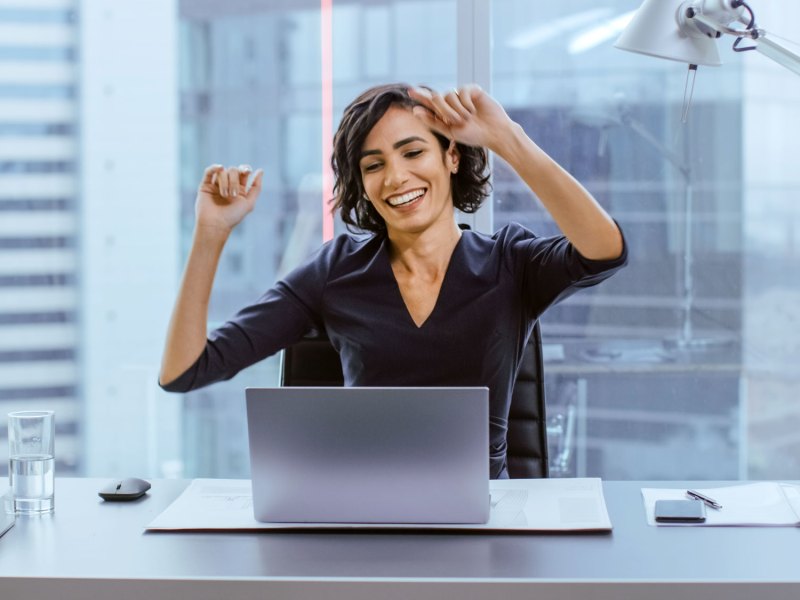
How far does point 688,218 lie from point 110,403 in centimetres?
180

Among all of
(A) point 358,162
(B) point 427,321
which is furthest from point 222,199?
(B) point 427,321

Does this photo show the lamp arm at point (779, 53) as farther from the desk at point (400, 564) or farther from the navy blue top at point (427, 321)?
the desk at point (400, 564)

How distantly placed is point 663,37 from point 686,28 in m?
0.05

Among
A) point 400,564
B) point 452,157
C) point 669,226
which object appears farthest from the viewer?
point 669,226

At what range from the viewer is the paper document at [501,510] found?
1274 mm

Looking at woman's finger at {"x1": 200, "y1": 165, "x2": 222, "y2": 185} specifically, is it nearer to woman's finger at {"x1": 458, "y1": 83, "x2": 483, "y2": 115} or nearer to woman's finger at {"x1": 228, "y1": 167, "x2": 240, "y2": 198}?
woman's finger at {"x1": 228, "y1": 167, "x2": 240, "y2": 198}

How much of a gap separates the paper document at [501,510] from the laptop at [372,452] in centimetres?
4

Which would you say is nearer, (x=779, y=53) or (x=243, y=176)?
(x=779, y=53)

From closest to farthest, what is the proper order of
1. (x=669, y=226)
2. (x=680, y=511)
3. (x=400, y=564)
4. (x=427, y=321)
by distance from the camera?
(x=400, y=564), (x=680, y=511), (x=427, y=321), (x=669, y=226)

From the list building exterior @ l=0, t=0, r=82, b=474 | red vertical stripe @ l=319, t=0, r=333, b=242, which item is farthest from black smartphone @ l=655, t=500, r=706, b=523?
building exterior @ l=0, t=0, r=82, b=474

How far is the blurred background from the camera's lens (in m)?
2.67

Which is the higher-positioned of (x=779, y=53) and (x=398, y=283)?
(x=779, y=53)

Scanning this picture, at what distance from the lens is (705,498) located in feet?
4.60

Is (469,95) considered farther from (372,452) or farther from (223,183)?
(372,452)
